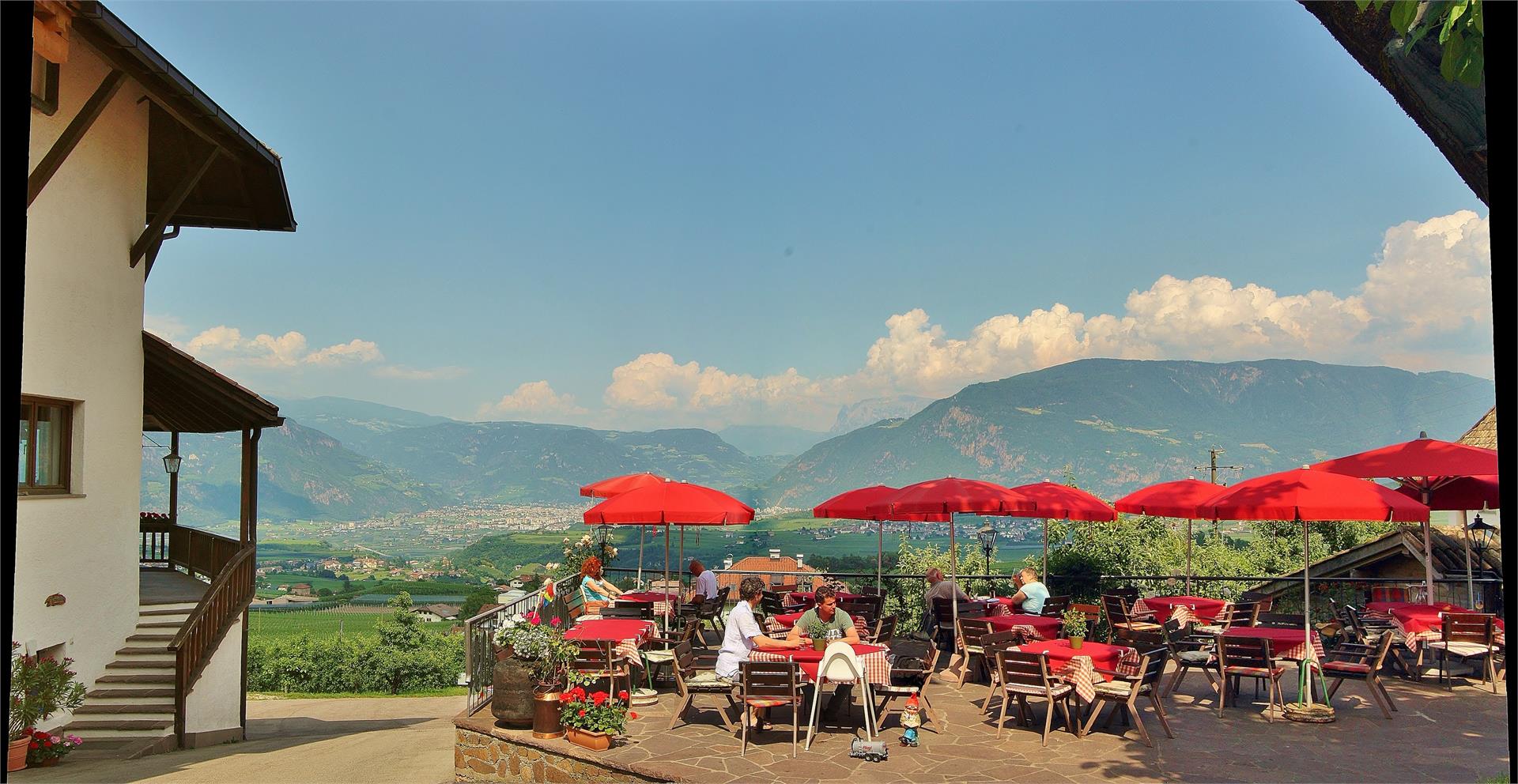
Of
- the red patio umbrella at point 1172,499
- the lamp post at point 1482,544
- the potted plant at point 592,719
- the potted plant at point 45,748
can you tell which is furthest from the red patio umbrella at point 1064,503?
the potted plant at point 45,748

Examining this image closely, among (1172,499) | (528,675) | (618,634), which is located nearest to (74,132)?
(528,675)

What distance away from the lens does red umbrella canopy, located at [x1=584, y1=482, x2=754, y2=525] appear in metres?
10.6

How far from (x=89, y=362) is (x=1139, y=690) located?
11.8m

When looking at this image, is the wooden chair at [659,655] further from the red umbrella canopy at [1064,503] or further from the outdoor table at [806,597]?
→ the red umbrella canopy at [1064,503]

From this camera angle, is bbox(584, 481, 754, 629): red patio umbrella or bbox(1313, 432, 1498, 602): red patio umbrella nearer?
bbox(1313, 432, 1498, 602): red patio umbrella

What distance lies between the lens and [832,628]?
823 centimetres

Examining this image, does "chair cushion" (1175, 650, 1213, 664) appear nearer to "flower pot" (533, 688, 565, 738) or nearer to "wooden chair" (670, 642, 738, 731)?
"wooden chair" (670, 642, 738, 731)

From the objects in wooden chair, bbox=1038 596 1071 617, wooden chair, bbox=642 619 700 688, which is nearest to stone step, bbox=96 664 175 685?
wooden chair, bbox=642 619 700 688

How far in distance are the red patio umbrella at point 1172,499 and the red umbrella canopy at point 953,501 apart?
3.80ft

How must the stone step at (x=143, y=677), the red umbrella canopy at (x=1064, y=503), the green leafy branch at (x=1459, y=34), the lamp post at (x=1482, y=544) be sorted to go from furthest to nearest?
the lamp post at (x=1482, y=544)
the stone step at (x=143, y=677)
the red umbrella canopy at (x=1064, y=503)
the green leafy branch at (x=1459, y=34)

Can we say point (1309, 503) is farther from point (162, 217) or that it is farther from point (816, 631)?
point (162, 217)

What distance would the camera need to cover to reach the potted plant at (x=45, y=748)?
9484 mm

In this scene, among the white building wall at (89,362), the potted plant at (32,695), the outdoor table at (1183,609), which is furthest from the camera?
the outdoor table at (1183,609)

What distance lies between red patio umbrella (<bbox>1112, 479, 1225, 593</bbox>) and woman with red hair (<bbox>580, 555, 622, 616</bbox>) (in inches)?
248
